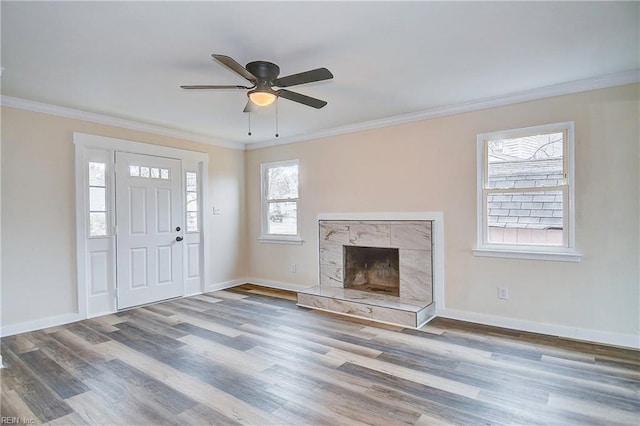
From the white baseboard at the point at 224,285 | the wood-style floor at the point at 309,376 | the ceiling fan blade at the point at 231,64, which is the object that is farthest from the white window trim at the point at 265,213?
the ceiling fan blade at the point at 231,64

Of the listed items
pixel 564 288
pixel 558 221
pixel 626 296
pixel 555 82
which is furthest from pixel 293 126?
pixel 626 296

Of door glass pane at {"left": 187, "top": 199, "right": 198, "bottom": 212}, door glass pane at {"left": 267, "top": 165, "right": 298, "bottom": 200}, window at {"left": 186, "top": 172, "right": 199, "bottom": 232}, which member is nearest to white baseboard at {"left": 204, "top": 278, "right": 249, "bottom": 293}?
window at {"left": 186, "top": 172, "right": 199, "bottom": 232}

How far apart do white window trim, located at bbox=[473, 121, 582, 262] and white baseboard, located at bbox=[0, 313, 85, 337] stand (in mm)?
4776

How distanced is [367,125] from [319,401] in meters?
3.51

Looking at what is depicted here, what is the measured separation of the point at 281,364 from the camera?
9.66 feet

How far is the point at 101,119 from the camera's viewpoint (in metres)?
4.39

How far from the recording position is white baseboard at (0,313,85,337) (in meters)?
3.68

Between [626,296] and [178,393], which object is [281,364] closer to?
[178,393]

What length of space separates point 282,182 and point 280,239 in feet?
3.14

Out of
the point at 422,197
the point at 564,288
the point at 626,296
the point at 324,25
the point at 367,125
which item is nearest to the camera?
the point at 324,25

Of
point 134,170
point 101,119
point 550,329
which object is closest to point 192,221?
point 134,170

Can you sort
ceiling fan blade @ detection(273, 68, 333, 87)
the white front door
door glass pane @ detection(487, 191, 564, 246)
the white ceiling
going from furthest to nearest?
the white front door
door glass pane @ detection(487, 191, 564, 246)
ceiling fan blade @ detection(273, 68, 333, 87)
the white ceiling

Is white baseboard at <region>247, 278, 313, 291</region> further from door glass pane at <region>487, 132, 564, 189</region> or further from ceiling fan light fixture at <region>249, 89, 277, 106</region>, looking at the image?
ceiling fan light fixture at <region>249, 89, 277, 106</region>

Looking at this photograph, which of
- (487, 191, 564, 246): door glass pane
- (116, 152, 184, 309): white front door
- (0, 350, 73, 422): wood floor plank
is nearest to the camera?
(0, 350, 73, 422): wood floor plank
